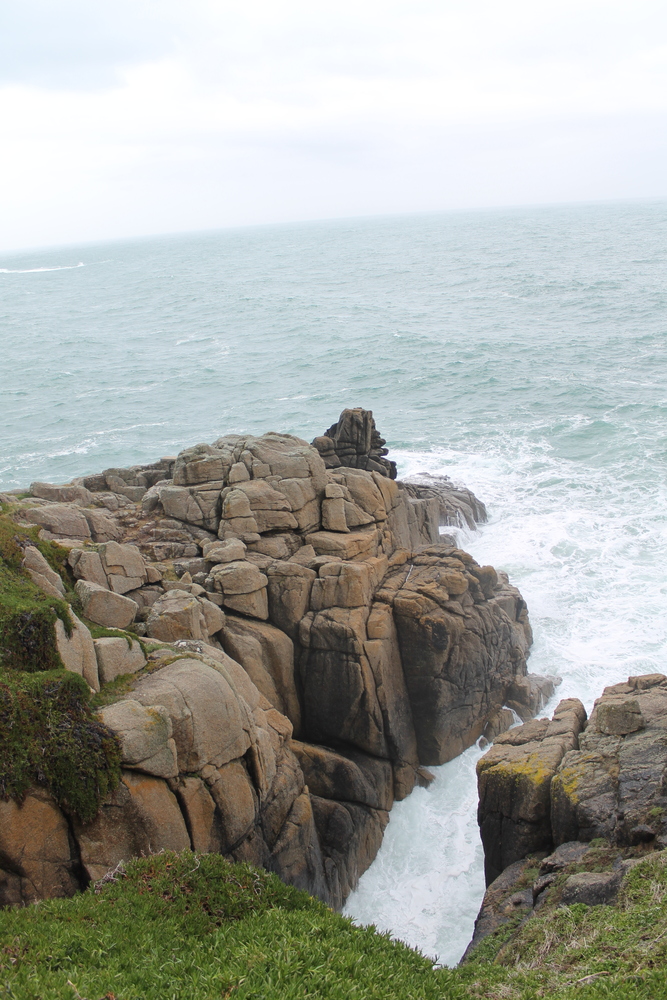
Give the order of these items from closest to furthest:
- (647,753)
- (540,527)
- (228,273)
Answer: (647,753), (540,527), (228,273)

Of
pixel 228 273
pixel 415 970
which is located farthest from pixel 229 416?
pixel 228 273

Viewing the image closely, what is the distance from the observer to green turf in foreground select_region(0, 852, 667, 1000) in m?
10.1

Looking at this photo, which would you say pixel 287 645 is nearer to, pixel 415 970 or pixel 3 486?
pixel 415 970

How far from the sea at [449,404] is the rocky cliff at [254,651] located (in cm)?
238

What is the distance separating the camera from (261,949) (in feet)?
Result: 36.2

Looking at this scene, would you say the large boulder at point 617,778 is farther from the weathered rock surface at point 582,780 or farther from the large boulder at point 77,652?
the large boulder at point 77,652

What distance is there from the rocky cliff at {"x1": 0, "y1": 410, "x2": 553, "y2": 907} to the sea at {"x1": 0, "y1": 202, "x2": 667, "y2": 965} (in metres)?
2.38

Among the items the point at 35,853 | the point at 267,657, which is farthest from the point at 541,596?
the point at 35,853

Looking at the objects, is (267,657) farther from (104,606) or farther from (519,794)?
(519,794)

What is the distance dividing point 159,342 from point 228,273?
8208 centimetres

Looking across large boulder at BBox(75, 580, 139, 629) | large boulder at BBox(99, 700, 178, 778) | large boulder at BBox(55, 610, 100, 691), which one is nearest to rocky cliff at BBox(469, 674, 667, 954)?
large boulder at BBox(99, 700, 178, 778)

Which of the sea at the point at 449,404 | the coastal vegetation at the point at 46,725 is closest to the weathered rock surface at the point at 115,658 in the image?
the coastal vegetation at the point at 46,725

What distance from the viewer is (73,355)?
94.8 metres

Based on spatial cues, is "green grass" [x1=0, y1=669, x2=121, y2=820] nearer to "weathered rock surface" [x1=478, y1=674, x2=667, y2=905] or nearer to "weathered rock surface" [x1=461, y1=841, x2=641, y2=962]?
"weathered rock surface" [x1=461, y1=841, x2=641, y2=962]
